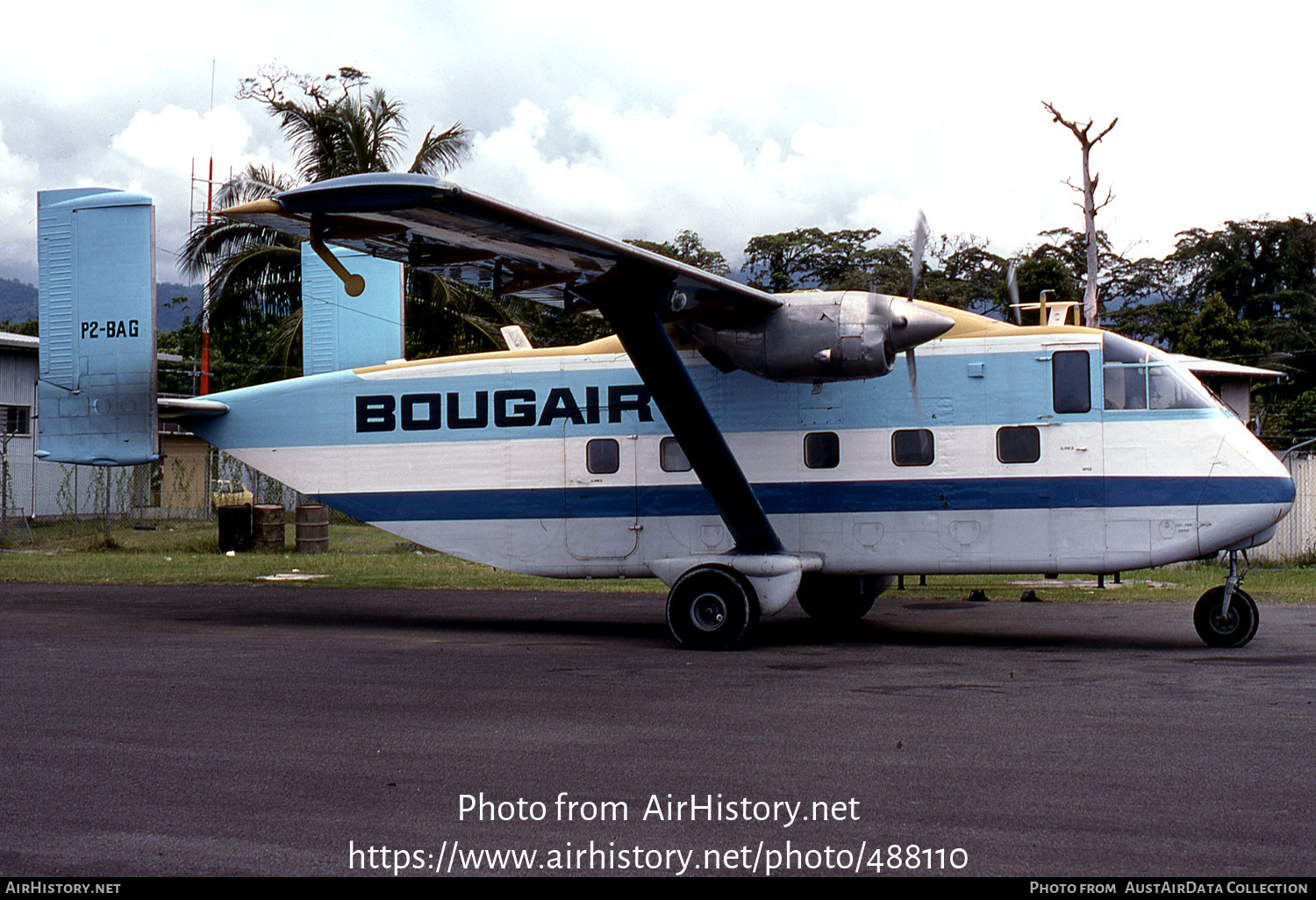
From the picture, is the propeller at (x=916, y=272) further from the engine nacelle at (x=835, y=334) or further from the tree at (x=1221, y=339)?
the tree at (x=1221, y=339)

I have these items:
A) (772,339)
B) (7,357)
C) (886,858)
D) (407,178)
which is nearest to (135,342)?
(407,178)

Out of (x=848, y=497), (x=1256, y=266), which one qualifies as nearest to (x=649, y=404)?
(x=848, y=497)

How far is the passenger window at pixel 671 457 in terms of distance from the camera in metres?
13.0

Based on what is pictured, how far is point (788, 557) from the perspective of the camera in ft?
39.6

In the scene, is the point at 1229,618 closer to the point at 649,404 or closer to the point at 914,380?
the point at 914,380

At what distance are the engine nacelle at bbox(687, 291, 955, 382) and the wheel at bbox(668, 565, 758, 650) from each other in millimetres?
2227

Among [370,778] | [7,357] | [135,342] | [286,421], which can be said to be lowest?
[370,778]

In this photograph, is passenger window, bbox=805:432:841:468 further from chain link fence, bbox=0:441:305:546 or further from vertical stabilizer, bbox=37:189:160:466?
chain link fence, bbox=0:441:305:546

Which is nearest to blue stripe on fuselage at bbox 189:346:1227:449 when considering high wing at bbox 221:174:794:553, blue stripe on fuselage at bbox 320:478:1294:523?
blue stripe on fuselage at bbox 320:478:1294:523

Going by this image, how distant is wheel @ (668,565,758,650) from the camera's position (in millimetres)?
11734

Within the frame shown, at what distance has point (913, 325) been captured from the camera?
11.3 m

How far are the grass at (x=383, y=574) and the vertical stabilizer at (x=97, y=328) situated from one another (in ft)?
17.7

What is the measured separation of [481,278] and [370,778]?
716cm
